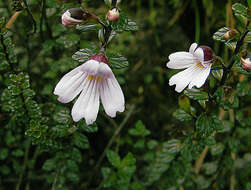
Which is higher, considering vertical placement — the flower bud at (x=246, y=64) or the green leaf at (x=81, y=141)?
the flower bud at (x=246, y=64)

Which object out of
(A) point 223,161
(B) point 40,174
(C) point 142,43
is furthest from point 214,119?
(C) point 142,43

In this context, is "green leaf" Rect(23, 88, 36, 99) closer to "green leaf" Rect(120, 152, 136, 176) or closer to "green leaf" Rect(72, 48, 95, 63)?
"green leaf" Rect(72, 48, 95, 63)

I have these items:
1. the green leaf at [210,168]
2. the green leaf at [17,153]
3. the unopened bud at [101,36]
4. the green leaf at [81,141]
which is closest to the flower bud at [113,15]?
the unopened bud at [101,36]

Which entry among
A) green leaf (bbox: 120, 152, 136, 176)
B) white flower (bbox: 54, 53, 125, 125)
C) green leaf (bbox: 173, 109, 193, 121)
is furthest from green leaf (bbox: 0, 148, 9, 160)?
green leaf (bbox: 173, 109, 193, 121)

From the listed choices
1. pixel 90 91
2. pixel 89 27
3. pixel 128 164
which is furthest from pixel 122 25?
pixel 128 164

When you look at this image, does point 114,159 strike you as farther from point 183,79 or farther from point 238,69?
point 238,69

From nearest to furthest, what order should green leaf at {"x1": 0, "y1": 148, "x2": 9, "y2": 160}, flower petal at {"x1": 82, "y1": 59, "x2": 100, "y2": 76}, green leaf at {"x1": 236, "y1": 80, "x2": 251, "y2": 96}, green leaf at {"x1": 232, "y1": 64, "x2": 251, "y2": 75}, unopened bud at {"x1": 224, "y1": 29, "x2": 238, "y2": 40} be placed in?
flower petal at {"x1": 82, "y1": 59, "x2": 100, "y2": 76}, unopened bud at {"x1": 224, "y1": 29, "x2": 238, "y2": 40}, green leaf at {"x1": 232, "y1": 64, "x2": 251, "y2": 75}, green leaf at {"x1": 236, "y1": 80, "x2": 251, "y2": 96}, green leaf at {"x1": 0, "y1": 148, "x2": 9, "y2": 160}

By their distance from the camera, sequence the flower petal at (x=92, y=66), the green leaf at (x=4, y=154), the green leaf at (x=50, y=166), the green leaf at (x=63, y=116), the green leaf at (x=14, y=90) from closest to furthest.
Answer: the flower petal at (x=92, y=66), the green leaf at (x=14, y=90), the green leaf at (x=63, y=116), the green leaf at (x=50, y=166), the green leaf at (x=4, y=154)

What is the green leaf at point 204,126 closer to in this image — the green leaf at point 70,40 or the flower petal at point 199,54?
the flower petal at point 199,54
